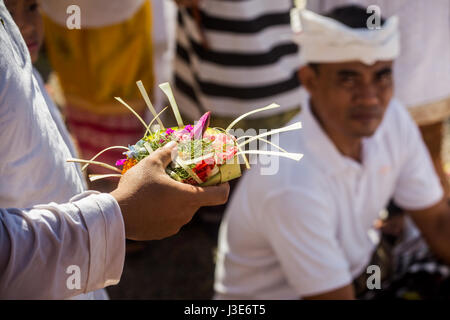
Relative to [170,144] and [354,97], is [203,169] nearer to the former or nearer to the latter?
[170,144]

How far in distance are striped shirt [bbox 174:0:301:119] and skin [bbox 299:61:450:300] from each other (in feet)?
1.61

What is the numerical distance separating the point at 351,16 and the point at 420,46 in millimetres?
794

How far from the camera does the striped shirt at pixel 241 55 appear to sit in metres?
2.65

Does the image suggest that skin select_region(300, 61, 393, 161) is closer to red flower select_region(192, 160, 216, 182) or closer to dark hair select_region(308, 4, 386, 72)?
dark hair select_region(308, 4, 386, 72)

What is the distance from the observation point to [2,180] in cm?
107

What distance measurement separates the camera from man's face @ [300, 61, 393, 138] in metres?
2.11

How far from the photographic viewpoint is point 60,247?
0.90m

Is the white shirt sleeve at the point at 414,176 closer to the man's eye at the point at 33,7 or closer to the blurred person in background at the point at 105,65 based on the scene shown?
the blurred person in background at the point at 105,65

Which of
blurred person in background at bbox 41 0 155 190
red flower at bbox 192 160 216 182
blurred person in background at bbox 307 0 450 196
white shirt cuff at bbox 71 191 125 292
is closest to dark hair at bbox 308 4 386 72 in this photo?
blurred person in background at bbox 307 0 450 196

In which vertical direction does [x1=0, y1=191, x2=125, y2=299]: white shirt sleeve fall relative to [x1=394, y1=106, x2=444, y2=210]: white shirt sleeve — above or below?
above

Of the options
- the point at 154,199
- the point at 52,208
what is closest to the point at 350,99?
the point at 154,199

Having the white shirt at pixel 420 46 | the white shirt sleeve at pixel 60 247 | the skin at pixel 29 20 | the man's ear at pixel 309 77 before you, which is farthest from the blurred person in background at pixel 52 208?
the white shirt at pixel 420 46
